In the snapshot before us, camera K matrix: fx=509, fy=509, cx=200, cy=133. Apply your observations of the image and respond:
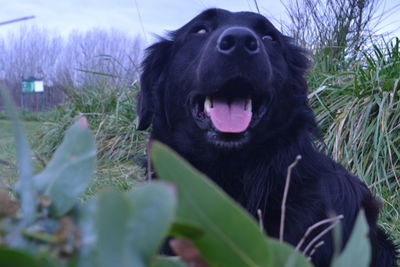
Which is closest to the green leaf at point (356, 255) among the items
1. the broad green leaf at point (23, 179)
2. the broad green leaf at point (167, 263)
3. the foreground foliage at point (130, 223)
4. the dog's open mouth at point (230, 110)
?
the foreground foliage at point (130, 223)

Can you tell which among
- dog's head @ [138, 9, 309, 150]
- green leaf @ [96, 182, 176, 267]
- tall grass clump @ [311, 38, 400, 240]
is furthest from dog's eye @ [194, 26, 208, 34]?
green leaf @ [96, 182, 176, 267]

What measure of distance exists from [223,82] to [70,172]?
2.05 meters

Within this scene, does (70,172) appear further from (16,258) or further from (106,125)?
(106,125)

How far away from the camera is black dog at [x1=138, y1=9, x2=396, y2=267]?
2.38 metres

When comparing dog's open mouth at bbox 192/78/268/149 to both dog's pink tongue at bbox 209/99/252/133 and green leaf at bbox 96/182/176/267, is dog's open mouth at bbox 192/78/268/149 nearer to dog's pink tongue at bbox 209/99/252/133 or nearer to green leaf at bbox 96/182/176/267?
dog's pink tongue at bbox 209/99/252/133

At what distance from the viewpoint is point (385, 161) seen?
155 inches

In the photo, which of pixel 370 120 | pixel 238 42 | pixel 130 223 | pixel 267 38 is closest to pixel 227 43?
pixel 238 42

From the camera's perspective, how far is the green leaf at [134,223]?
284 mm

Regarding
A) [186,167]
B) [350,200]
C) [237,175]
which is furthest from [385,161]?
[186,167]

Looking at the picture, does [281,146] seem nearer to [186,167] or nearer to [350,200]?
[350,200]

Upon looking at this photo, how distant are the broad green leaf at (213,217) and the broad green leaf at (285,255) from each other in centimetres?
2

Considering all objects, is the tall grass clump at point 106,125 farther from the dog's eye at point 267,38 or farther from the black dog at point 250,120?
the dog's eye at point 267,38

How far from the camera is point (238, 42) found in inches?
91.1

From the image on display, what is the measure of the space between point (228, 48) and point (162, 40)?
2.61 ft
